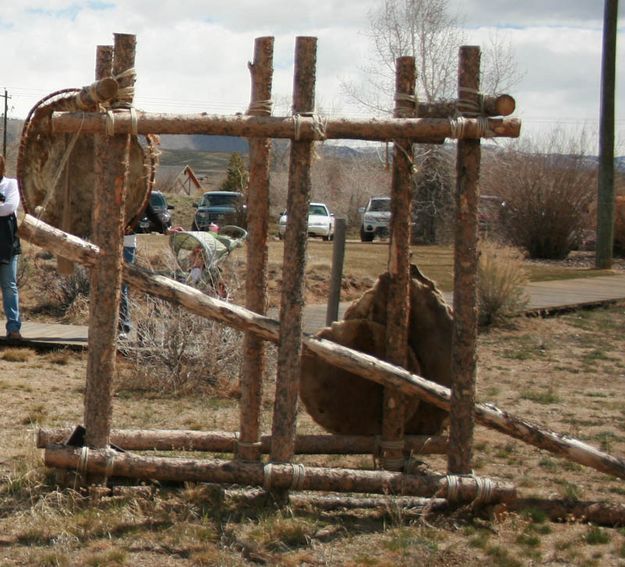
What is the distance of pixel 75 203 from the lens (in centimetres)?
605

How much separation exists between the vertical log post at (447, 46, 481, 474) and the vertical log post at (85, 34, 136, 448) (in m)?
1.54

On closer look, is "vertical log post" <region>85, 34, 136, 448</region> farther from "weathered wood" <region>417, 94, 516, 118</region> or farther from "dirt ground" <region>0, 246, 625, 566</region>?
"weathered wood" <region>417, 94, 516, 118</region>

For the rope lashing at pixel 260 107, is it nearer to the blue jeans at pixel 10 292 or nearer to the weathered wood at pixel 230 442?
the weathered wood at pixel 230 442

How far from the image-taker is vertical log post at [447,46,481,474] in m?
5.34

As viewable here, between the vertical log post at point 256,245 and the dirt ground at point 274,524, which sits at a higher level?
the vertical log post at point 256,245

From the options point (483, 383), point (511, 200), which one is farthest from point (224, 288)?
point (511, 200)

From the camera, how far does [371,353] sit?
612cm

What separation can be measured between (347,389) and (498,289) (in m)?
8.39

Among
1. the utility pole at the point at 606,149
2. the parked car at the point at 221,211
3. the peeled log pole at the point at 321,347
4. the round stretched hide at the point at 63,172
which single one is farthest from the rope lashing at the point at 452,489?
the parked car at the point at 221,211

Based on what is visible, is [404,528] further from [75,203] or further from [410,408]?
[75,203]

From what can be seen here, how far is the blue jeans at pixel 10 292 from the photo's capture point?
34.0 ft

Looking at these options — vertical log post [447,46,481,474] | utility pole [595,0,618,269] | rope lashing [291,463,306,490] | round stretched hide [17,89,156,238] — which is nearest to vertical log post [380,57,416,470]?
vertical log post [447,46,481,474]

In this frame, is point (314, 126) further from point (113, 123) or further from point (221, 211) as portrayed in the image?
point (221, 211)

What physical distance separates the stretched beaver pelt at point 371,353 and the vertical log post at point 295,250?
816mm
